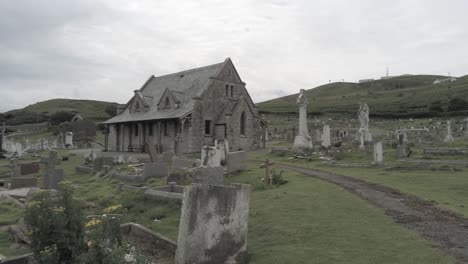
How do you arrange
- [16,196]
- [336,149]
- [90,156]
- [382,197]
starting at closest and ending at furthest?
[382,197], [16,196], [336,149], [90,156]

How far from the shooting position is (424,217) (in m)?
9.70

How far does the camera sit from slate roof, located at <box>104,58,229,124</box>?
3919 centimetres

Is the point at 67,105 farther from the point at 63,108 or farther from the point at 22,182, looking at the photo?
the point at 22,182

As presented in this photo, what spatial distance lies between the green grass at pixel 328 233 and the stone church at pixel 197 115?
24968mm

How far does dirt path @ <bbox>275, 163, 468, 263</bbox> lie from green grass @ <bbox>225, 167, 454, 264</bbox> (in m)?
0.34

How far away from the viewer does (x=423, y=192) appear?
1292 cm

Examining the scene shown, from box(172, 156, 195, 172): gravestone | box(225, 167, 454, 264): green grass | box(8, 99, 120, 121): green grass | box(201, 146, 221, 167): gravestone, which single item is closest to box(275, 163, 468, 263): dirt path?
box(225, 167, 454, 264): green grass

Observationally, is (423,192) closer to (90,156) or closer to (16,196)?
(16,196)

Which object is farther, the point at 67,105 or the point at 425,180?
the point at 67,105

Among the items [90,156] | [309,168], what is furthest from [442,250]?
[90,156]

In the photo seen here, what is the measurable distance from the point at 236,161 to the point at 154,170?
4.09 m

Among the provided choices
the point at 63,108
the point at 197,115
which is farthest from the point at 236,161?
the point at 63,108

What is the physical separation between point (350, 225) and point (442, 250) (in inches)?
87.0

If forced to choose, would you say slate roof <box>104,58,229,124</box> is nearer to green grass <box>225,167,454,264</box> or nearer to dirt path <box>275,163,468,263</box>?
dirt path <box>275,163,468,263</box>
